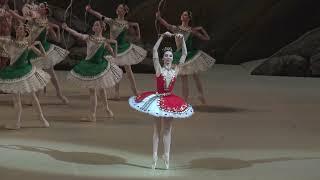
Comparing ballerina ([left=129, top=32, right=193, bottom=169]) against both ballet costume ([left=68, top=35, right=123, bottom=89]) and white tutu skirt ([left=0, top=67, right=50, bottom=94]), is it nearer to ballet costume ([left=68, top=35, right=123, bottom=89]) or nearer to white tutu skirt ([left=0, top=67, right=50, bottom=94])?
white tutu skirt ([left=0, top=67, right=50, bottom=94])

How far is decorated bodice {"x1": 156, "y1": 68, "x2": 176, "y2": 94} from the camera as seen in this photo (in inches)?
169

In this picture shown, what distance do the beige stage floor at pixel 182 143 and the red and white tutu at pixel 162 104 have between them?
43cm

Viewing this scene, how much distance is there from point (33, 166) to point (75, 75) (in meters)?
1.90

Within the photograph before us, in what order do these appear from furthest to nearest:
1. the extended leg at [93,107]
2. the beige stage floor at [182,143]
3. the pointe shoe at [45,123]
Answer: the extended leg at [93,107], the pointe shoe at [45,123], the beige stage floor at [182,143]

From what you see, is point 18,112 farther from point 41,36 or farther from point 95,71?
point 41,36

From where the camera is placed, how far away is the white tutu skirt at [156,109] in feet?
13.4

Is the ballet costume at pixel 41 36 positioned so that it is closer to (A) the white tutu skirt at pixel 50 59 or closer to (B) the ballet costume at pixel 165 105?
(A) the white tutu skirt at pixel 50 59

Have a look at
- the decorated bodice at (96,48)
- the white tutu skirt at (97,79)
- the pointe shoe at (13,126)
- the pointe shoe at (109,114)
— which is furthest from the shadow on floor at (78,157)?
the pointe shoe at (109,114)

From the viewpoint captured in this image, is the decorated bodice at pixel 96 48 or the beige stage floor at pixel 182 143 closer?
the beige stage floor at pixel 182 143

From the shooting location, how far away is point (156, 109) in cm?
411

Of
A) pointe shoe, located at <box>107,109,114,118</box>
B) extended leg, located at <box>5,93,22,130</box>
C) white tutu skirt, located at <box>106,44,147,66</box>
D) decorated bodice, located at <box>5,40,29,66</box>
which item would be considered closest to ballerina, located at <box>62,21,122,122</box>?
pointe shoe, located at <box>107,109,114,118</box>

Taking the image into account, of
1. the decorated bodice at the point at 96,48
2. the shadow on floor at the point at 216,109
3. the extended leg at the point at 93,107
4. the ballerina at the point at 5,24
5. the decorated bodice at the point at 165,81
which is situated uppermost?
the decorated bodice at the point at 165,81

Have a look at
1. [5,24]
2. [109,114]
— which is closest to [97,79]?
[109,114]

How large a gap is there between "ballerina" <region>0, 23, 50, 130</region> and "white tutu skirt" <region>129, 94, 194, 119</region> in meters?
1.68
